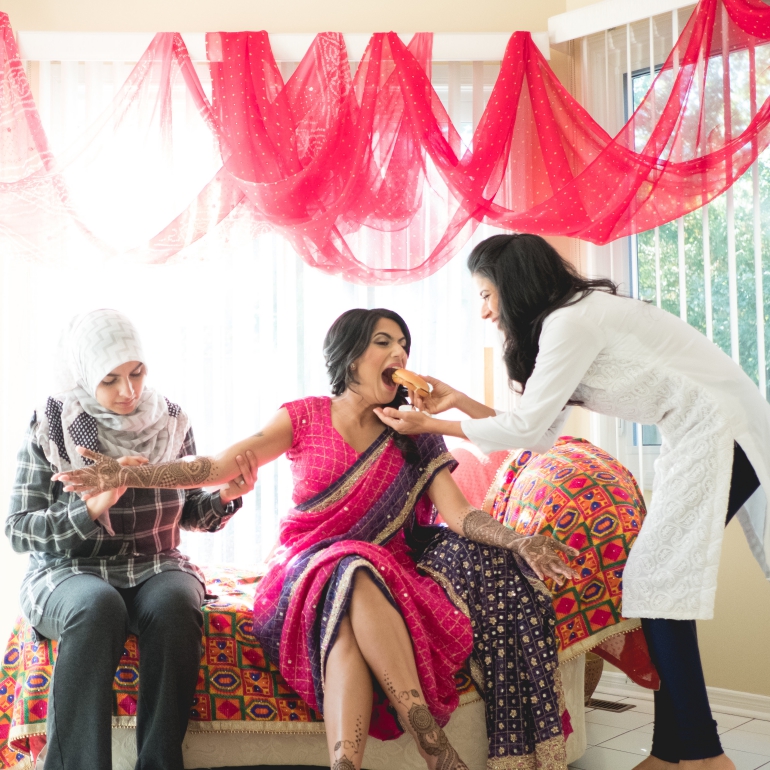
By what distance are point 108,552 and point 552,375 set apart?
1.25 meters

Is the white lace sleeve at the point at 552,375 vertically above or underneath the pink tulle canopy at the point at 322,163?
underneath

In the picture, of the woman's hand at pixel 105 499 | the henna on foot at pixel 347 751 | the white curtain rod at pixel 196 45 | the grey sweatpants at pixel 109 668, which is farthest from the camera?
the white curtain rod at pixel 196 45

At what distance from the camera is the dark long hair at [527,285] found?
2117 mm

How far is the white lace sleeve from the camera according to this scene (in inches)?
78.7

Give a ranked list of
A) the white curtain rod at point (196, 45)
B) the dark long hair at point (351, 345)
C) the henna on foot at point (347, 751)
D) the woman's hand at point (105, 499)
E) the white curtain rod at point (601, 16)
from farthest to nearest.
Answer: the white curtain rod at point (196, 45)
the white curtain rod at point (601, 16)
the dark long hair at point (351, 345)
the woman's hand at point (105, 499)
the henna on foot at point (347, 751)

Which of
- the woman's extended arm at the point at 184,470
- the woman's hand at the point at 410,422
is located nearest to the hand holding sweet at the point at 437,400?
the woman's hand at the point at 410,422

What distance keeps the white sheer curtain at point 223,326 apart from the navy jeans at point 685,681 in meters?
1.36

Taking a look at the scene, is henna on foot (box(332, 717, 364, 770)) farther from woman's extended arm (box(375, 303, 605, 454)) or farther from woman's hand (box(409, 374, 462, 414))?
woman's hand (box(409, 374, 462, 414))

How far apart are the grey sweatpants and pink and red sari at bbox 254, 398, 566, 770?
227 mm

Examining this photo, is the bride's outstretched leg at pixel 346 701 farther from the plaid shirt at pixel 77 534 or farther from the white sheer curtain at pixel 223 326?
the white sheer curtain at pixel 223 326

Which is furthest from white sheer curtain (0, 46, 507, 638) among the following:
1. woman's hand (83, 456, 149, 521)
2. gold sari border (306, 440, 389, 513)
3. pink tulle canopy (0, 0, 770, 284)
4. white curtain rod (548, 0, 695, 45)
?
woman's hand (83, 456, 149, 521)

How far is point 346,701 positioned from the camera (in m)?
1.81

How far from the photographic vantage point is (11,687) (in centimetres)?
214

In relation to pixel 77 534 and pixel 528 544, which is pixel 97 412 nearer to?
pixel 77 534
